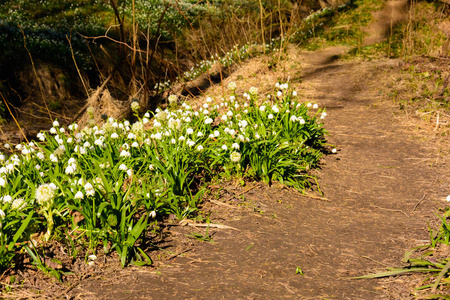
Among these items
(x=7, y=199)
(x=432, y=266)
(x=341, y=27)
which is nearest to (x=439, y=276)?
(x=432, y=266)

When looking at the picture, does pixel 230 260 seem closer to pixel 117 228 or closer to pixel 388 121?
pixel 117 228

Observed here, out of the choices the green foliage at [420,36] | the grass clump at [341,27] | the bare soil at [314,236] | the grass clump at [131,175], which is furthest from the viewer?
the grass clump at [341,27]

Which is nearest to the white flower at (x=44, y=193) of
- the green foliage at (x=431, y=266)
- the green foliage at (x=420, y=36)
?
the green foliage at (x=431, y=266)

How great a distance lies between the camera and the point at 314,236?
327cm

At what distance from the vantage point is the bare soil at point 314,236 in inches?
101

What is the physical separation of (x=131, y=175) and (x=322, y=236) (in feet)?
6.21

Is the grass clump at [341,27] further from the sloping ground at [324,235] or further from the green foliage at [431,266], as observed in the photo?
the green foliage at [431,266]

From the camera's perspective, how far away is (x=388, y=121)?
19.9 feet

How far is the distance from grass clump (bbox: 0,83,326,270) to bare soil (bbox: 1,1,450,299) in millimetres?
208

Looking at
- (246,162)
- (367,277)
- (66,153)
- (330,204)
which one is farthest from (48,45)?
(367,277)

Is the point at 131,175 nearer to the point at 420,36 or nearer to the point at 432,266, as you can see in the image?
the point at 432,266

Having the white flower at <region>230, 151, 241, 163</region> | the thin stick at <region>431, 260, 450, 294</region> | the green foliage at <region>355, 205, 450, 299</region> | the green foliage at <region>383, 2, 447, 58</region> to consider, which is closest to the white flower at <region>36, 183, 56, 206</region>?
the white flower at <region>230, 151, 241, 163</region>

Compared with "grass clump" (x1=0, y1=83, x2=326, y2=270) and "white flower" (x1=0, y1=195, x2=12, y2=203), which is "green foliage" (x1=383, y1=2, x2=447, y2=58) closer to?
"grass clump" (x1=0, y1=83, x2=326, y2=270)

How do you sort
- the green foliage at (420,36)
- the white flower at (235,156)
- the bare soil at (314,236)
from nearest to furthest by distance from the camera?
the bare soil at (314,236)
the white flower at (235,156)
the green foliage at (420,36)
